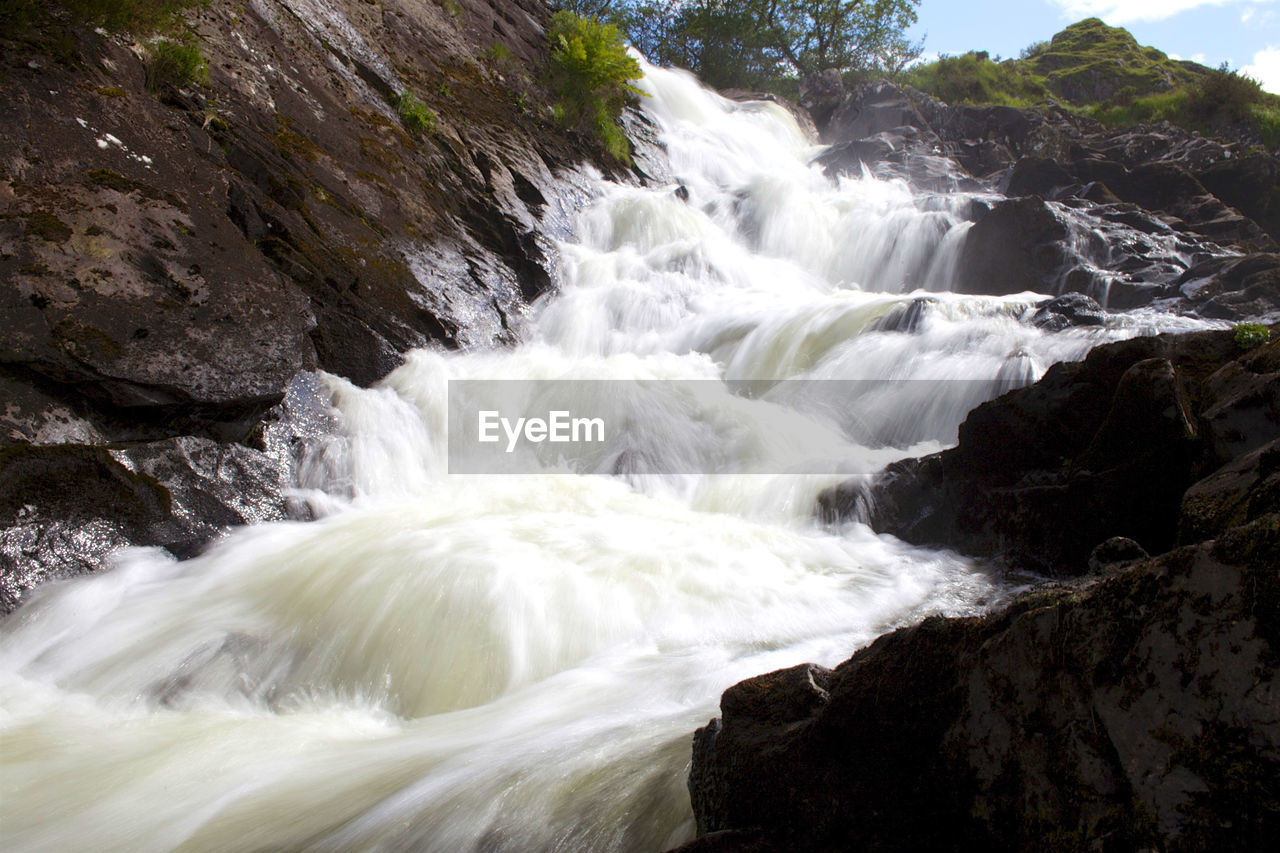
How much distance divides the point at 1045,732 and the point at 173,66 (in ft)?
25.1

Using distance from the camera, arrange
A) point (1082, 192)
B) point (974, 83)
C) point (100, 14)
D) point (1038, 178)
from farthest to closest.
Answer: point (974, 83) < point (1038, 178) < point (1082, 192) < point (100, 14)

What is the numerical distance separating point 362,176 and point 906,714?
7.79m

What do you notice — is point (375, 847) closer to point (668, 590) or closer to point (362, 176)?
point (668, 590)

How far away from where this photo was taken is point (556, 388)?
738 centimetres

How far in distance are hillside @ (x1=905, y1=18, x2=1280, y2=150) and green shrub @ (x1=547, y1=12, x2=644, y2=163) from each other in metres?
15.0

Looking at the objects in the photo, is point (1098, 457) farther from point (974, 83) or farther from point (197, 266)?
point (974, 83)

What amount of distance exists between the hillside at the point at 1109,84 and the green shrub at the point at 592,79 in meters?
15.0

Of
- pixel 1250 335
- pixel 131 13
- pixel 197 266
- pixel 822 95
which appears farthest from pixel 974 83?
→ pixel 197 266

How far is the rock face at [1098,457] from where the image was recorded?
354cm

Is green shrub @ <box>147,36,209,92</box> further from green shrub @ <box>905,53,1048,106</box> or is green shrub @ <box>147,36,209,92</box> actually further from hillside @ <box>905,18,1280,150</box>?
green shrub @ <box>905,53,1048,106</box>

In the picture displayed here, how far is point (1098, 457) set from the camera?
13.6ft

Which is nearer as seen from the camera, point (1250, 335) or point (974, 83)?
point (1250, 335)

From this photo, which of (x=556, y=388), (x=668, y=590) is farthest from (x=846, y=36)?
(x=668, y=590)

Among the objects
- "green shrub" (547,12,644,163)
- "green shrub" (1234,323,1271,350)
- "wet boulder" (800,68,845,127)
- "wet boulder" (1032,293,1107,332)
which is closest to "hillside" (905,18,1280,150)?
"wet boulder" (800,68,845,127)
